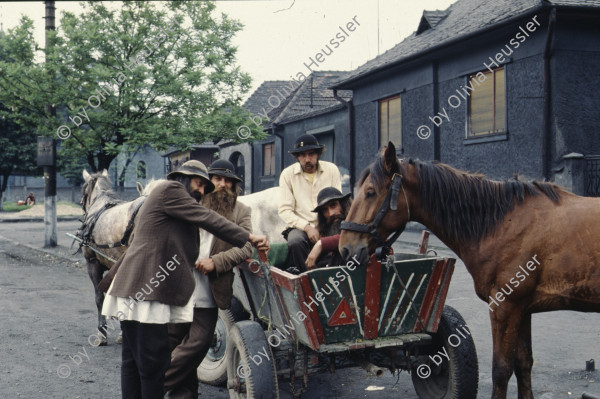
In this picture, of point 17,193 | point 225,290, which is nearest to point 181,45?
point 225,290

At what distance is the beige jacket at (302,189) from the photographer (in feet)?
17.9

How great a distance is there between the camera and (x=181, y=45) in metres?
14.9

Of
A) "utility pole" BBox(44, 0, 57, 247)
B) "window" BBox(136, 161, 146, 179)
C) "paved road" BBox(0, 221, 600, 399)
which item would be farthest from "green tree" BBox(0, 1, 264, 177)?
"window" BBox(136, 161, 146, 179)

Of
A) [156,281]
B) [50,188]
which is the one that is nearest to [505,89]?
[156,281]

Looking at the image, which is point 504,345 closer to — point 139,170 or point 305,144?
point 305,144

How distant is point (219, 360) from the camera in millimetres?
5164

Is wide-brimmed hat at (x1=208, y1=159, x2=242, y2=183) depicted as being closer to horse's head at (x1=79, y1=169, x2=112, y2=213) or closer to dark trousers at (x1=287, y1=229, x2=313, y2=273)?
dark trousers at (x1=287, y1=229, x2=313, y2=273)

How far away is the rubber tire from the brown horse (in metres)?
1.66

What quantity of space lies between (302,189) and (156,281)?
2072mm

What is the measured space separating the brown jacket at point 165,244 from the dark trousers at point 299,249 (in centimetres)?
96

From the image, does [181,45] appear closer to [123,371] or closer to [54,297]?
[54,297]

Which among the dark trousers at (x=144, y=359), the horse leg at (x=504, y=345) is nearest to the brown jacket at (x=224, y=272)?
the dark trousers at (x=144, y=359)

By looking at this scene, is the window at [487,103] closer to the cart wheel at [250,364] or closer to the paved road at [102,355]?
the paved road at [102,355]

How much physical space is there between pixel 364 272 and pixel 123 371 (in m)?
1.74
